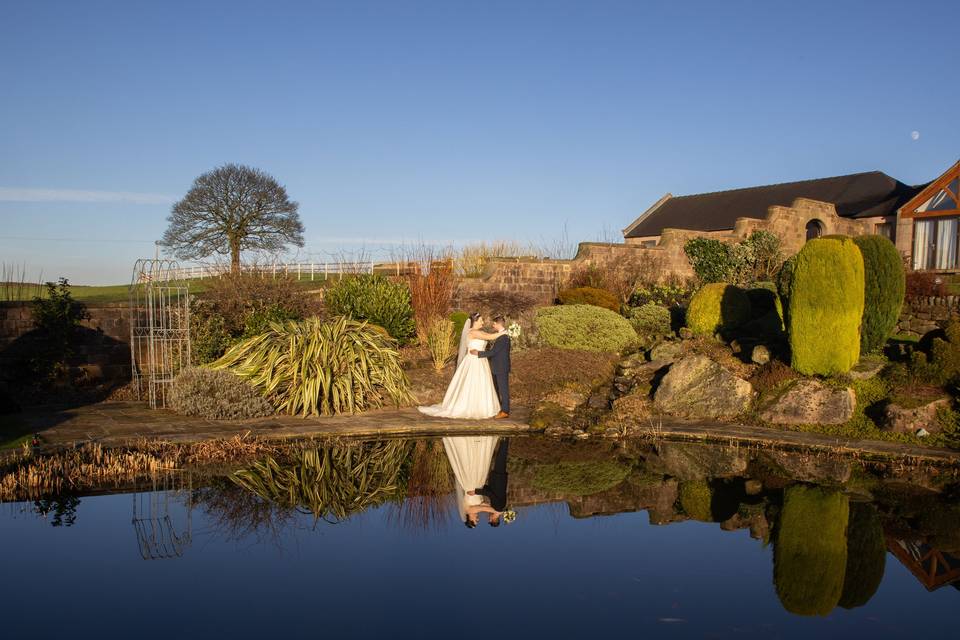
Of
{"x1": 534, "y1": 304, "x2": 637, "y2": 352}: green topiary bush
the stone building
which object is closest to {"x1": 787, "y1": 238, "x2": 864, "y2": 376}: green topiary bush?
{"x1": 534, "y1": 304, "x2": 637, "y2": 352}: green topiary bush

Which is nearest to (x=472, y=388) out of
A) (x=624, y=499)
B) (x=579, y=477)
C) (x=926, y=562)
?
(x=579, y=477)

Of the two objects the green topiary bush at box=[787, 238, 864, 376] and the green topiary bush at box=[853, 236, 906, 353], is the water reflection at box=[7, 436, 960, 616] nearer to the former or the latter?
the green topiary bush at box=[787, 238, 864, 376]

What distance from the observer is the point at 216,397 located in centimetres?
1132

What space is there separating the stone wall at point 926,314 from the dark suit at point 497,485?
11706mm

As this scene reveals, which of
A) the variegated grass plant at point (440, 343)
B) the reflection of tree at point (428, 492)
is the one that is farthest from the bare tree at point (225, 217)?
the reflection of tree at point (428, 492)

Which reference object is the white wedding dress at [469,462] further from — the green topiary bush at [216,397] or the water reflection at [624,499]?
the green topiary bush at [216,397]

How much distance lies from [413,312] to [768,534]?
1115 centimetres

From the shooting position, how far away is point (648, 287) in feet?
70.1

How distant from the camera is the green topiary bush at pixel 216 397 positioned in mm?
11250

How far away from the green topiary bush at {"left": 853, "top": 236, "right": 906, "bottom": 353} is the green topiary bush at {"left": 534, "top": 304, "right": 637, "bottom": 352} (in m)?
4.67

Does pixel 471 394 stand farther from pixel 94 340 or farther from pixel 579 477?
pixel 94 340

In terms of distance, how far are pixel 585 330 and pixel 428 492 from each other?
28.1 ft

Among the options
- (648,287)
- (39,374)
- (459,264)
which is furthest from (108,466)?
(648,287)

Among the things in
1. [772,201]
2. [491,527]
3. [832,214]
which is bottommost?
[491,527]
